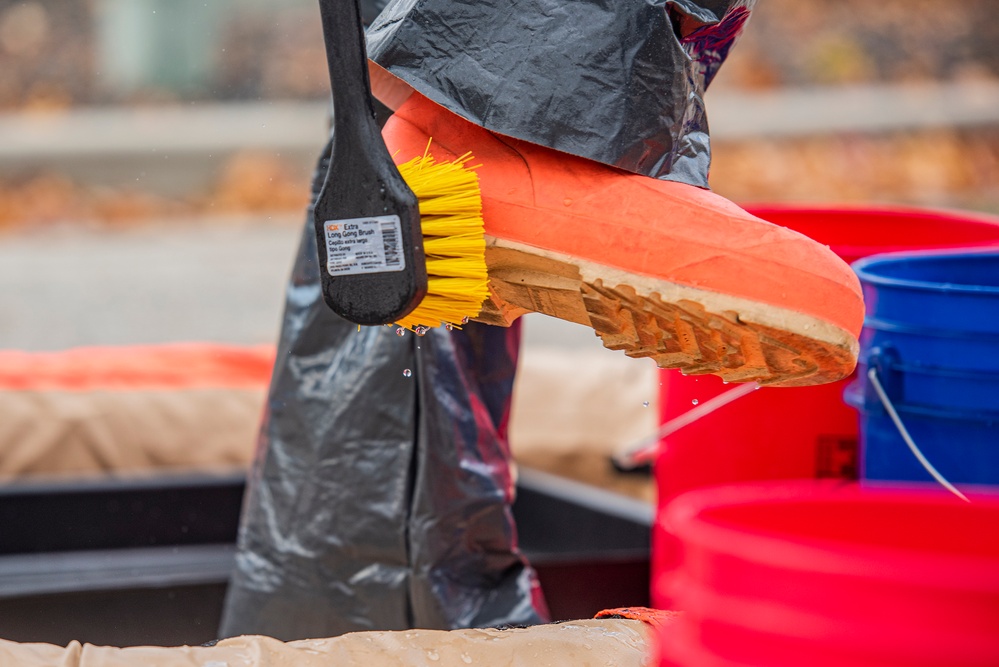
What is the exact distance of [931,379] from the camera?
0.95 metres

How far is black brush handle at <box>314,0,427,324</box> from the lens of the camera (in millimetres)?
752

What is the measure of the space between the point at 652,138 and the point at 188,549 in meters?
1.00

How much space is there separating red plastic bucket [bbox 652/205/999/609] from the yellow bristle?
426 mm

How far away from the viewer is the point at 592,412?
1765 millimetres

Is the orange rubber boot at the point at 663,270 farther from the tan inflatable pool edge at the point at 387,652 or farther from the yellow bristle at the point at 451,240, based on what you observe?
the tan inflatable pool edge at the point at 387,652

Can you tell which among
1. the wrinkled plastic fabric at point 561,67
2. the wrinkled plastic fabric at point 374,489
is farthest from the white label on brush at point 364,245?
the wrinkled plastic fabric at point 374,489

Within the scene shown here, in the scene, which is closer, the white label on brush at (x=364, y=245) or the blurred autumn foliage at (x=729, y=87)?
the white label on brush at (x=364, y=245)

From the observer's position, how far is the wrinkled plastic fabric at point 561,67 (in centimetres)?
80

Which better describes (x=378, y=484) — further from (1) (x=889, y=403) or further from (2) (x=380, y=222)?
(1) (x=889, y=403)

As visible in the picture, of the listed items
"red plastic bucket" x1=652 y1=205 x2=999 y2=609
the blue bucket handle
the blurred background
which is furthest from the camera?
the blurred background

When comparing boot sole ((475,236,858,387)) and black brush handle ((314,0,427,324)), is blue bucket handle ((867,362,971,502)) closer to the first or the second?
boot sole ((475,236,858,387))

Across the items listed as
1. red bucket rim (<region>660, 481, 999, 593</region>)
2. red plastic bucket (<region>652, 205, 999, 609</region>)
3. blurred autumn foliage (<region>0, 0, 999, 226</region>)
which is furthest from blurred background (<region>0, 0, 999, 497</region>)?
red bucket rim (<region>660, 481, 999, 593</region>)

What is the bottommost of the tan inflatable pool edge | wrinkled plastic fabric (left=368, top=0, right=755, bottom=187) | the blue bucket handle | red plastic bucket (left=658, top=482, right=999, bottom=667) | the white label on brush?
the tan inflatable pool edge

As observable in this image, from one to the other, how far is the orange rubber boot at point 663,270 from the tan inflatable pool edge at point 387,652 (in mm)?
215
